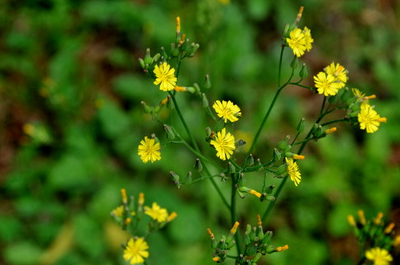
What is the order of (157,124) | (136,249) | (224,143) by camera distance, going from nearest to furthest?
(224,143)
(136,249)
(157,124)

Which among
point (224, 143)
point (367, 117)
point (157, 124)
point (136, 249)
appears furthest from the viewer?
point (157, 124)

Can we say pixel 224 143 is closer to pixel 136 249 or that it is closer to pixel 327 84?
pixel 327 84

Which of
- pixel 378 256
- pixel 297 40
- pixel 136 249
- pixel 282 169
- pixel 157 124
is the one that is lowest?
pixel 378 256

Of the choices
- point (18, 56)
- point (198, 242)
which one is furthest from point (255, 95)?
point (18, 56)

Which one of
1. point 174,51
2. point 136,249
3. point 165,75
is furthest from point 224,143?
point 136,249

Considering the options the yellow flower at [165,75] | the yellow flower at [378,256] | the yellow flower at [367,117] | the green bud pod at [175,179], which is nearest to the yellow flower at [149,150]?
the green bud pod at [175,179]

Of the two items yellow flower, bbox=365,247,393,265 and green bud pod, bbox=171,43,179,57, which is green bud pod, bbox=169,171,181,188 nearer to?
green bud pod, bbox=171,43,179,57

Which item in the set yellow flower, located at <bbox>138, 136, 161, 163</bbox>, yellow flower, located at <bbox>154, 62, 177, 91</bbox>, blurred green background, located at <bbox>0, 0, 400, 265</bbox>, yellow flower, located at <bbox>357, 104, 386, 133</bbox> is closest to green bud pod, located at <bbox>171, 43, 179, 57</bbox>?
yellow flower, located at <bbox>154, 62, 177, 91</bbox>

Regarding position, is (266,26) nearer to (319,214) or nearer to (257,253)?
(319,214)

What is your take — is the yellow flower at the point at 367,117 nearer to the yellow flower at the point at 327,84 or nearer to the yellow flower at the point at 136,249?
the yellow flower at the point at 327,84
